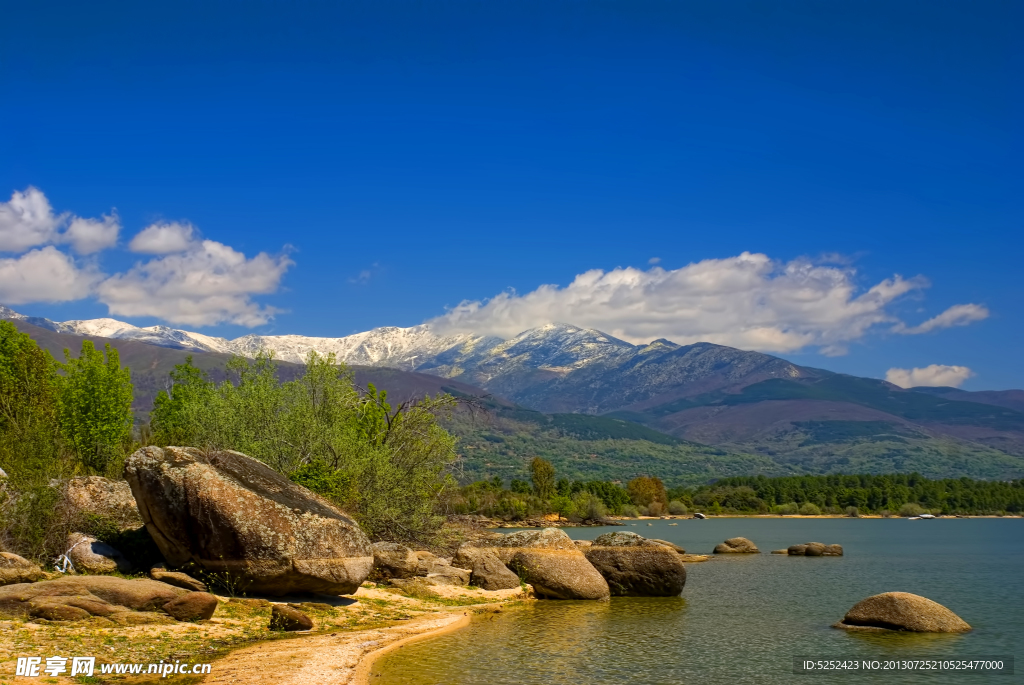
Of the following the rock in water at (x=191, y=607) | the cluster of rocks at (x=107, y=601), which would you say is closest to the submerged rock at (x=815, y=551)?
the rock in water at (x=191, y=607)

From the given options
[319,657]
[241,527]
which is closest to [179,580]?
[241,527]

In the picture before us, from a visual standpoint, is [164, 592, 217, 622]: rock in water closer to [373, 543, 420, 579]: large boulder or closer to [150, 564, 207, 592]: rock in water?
[150, 564, 207, 592]: rock in water

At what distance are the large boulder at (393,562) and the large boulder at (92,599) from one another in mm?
11915

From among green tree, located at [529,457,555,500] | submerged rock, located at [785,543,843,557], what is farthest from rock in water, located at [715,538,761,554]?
green tree, located at [529,457,555,500]

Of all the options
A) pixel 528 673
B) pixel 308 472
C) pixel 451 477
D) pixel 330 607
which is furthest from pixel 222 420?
pixel 528 673

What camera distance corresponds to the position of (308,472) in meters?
44.3

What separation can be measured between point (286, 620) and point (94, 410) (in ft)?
157

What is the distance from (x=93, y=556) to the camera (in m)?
30.8

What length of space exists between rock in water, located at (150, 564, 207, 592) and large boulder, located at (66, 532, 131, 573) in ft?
7.76

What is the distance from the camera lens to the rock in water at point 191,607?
25.7m

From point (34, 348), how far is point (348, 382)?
23632 millimetres

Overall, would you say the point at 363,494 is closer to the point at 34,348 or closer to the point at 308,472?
the point at 308,472

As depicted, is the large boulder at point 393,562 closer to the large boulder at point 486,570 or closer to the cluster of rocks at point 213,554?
the cluster of rocks at point 213,554

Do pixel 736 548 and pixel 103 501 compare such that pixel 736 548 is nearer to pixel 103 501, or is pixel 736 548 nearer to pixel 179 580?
pixel 103 501
